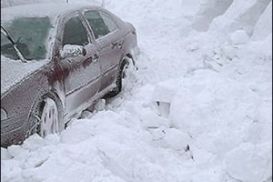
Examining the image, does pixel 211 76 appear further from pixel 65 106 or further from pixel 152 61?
pixel 152 61

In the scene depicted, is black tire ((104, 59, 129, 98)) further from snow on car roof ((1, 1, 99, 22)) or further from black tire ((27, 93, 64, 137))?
black tire ((27, 93, 64, 137))

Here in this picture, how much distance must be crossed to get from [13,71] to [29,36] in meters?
0.72

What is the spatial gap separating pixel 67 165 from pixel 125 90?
134 inches

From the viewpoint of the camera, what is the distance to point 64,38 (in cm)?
573

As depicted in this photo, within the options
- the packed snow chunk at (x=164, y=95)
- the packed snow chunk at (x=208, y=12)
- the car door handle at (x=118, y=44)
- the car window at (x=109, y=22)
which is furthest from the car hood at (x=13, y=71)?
the packed snow chunk at (x=208, y=12)

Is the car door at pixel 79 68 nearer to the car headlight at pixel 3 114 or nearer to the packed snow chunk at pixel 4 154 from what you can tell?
the car headlight at pixel 3 114

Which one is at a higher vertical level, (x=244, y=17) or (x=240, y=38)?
(x=240, y=38)

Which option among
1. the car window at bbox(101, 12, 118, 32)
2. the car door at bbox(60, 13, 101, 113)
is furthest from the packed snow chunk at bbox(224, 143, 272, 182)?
the car window at bbox(101, 12, 118, 32)

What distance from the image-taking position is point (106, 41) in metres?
6.86

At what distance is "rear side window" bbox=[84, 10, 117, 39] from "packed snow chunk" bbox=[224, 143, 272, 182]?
10.3ft

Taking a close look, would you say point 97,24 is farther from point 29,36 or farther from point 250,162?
point 250,162

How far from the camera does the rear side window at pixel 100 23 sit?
6.64 meters

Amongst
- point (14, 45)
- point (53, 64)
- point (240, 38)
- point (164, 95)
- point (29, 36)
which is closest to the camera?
point (14, 45)

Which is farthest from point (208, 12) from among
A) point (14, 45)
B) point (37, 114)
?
point (14, 45)
